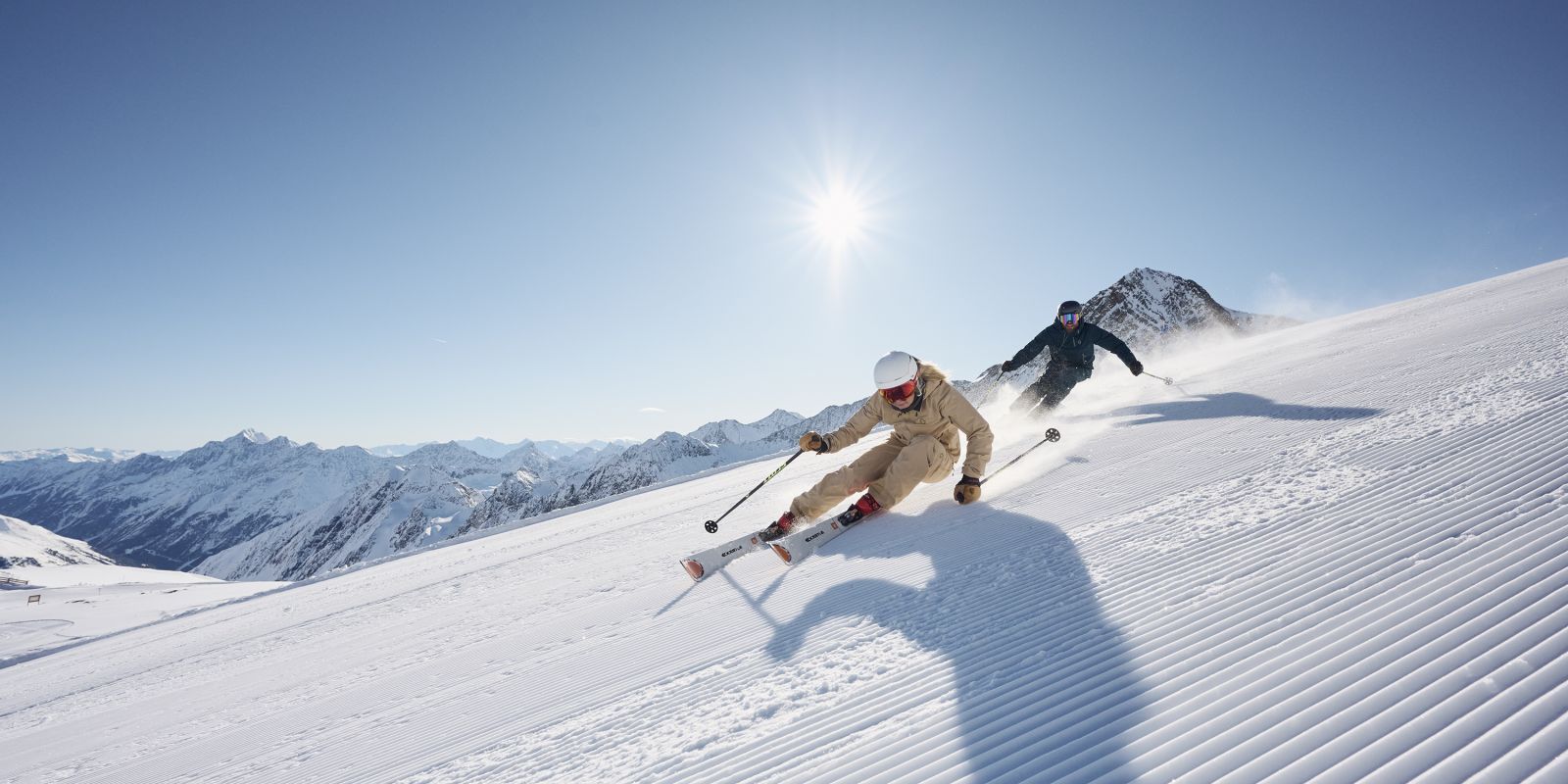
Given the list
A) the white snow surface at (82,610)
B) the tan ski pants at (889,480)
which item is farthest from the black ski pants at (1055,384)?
the white snow surface at (82,610)

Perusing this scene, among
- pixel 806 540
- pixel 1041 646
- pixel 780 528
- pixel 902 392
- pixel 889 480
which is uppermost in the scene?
pixel 902 392

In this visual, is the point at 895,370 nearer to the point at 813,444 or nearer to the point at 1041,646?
the point at 813,444

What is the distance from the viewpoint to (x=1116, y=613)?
2.90m

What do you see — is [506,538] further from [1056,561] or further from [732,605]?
[1056,561]

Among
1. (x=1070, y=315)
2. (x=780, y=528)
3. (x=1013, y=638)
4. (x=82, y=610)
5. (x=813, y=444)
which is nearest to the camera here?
Result: (x=1013, y=638)

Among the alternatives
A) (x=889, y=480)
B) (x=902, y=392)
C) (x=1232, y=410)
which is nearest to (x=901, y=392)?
(x=902, y=392)

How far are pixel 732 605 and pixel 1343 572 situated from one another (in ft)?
11.2

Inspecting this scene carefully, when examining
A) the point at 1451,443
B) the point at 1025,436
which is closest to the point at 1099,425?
the point at 1025,436

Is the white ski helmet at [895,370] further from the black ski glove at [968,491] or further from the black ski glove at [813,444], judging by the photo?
the black ski glove at [968,491]

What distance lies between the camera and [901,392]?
5816 mm

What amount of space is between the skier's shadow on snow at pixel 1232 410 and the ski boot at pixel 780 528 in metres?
5.19

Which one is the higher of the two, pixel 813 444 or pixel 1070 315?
pixel 1070 315

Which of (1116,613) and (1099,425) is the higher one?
(1099,425)

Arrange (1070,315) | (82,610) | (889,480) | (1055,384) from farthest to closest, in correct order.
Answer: (82,610)
(1055,384)
(1070,315)
(889,480)
